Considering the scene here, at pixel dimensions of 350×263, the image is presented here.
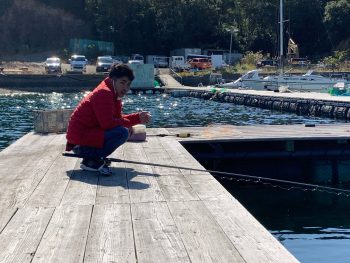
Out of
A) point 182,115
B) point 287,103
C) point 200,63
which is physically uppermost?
point 200,63

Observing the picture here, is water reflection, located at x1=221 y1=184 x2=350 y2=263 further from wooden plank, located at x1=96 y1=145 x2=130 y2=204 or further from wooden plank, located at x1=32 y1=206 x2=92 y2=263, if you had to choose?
wooden plank, located at x1=32 y1=206 x2=92 y2=263

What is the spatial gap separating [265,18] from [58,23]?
28.6 meters

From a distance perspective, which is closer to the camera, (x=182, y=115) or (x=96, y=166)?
(x=96, y=166)

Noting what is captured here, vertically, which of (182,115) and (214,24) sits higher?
(214,24)

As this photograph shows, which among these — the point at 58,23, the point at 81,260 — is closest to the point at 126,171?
the point at 81,260

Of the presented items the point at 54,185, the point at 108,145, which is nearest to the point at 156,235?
the point at 54,185

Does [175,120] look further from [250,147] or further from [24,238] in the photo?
[24,238]

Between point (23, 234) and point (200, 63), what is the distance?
57.7 metres

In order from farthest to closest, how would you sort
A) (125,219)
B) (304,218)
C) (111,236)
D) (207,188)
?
(304,218) < (207,188) < (125,219) < (111,236)

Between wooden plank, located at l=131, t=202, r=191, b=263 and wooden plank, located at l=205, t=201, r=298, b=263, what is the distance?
0.40m

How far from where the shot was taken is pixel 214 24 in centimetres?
6944

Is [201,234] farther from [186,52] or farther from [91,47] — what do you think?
[91,47]

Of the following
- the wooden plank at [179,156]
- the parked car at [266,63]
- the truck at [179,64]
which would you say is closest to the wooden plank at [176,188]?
the wooden plank at [179,156]

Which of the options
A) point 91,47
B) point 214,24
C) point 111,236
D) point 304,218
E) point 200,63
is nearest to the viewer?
Result: point 111,236
